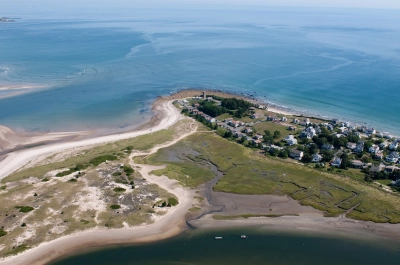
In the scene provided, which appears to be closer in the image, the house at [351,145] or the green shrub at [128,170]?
the green shrub at [128,170]

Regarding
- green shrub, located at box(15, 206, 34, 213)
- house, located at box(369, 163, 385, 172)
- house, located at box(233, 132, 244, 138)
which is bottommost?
green shrub, located at box(15, 206, 34, 213)

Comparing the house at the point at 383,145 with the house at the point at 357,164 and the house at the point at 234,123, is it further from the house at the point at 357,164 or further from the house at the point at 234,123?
the house at the point at 234,123

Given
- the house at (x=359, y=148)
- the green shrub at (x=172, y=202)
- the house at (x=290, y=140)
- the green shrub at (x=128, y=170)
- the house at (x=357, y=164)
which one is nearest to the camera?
the green shrub at (x=172, y=202)

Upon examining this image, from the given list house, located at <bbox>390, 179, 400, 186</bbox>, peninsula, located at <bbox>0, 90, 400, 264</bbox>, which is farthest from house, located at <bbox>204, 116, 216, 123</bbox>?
house, located at <bbox>390, 179, 400, 186</bbox>

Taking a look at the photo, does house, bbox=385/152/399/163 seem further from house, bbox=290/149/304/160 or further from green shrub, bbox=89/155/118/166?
green shrub, bbox=89/155/118/166

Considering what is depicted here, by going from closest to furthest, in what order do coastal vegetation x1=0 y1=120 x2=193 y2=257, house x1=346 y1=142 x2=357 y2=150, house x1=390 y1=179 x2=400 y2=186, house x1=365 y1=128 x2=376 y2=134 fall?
1. coastal vegetation x1=0 y1=120 x2=193 y2=257
2. house x1=390 y1=179 x2=400 y2=186
3. house x1=346 y1=142 x2=357 y2=150
4. house x1=365 y1=128 x2=376 y2=134

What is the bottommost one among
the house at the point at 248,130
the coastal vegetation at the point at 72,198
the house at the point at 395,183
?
the coastal vegetation at the point at 72,198

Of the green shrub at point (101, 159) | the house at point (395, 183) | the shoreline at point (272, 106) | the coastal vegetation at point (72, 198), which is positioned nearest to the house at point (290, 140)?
the shoreline at point (272, 106)

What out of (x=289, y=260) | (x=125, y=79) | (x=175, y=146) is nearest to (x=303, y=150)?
(x=175, y=146)
